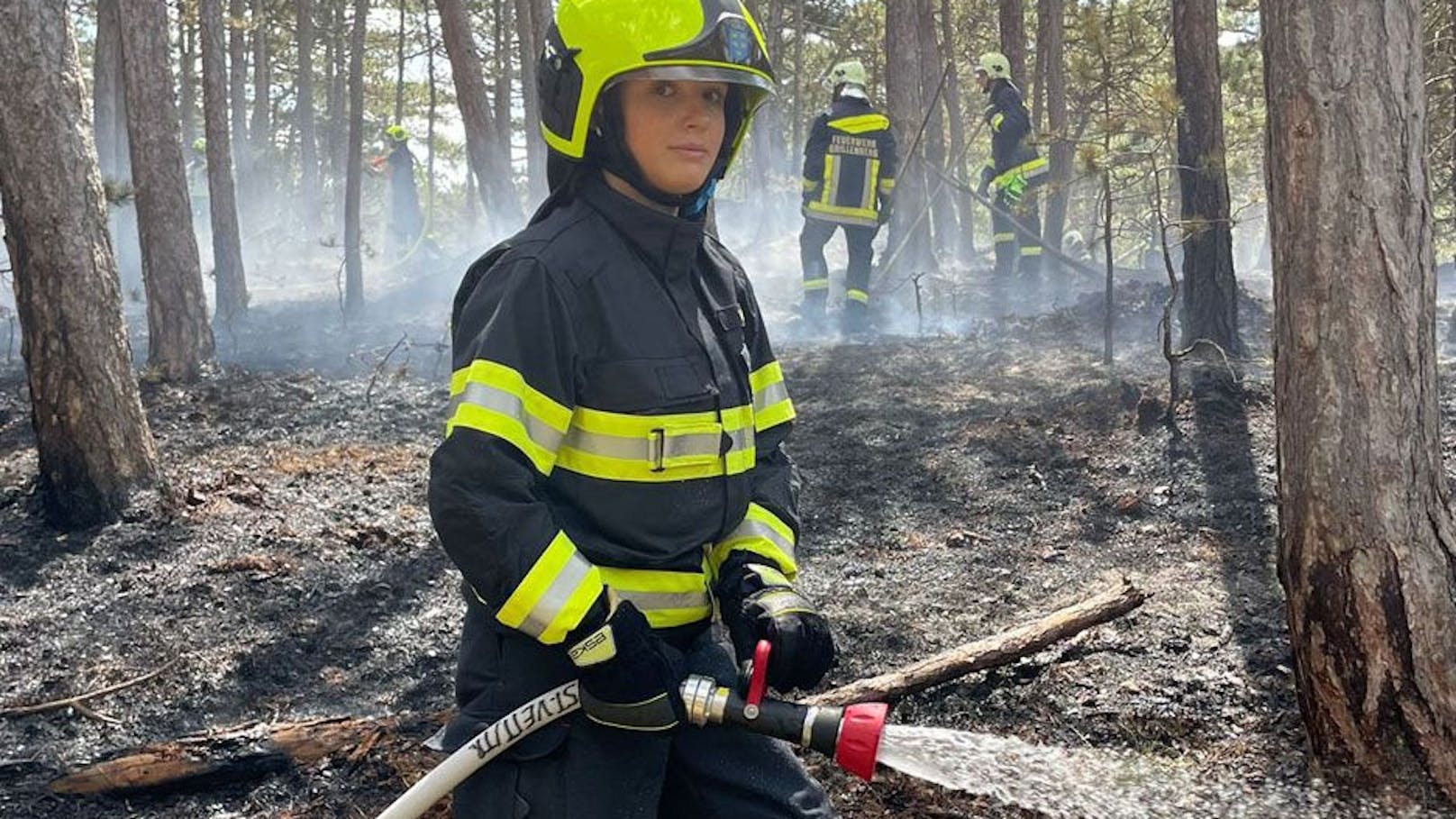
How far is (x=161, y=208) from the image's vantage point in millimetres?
9703

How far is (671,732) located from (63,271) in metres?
4.96

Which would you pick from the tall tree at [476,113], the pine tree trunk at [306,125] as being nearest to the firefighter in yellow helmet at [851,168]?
the tall tree at [476,113]

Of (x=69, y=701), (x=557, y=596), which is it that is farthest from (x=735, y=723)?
(x=69, y=701)

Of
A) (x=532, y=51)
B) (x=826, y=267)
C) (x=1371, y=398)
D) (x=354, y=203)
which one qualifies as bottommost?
(x=1371, y=398)

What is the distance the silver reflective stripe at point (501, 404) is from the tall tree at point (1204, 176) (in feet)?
22.3

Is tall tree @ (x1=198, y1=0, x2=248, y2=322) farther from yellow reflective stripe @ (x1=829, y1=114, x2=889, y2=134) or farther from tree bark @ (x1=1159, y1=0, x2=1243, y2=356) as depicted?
tree bark @ (x1=1159, y1=0, x2=1243, y2=356)

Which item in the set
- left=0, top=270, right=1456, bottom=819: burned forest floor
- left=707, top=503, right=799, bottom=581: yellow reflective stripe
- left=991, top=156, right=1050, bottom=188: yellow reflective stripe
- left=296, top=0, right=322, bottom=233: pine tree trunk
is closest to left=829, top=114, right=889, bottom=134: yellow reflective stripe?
left=991, top=156, right=1050, bottom=188: yellow reflective stripe

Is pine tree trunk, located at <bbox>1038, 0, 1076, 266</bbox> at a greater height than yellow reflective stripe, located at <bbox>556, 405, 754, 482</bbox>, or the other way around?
pine tree trunk, located at <bbox>1038, 0, 1076, 266</bbox>

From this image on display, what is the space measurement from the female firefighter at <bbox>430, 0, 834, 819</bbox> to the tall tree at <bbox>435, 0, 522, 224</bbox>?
11.9 metres

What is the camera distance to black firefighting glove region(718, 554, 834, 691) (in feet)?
7.39

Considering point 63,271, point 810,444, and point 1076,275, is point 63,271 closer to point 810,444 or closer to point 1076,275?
point 810,444

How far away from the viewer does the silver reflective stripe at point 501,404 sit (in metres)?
2.09

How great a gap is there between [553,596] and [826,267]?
34.9ft

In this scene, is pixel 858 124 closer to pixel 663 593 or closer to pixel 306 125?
pixel 663 593
